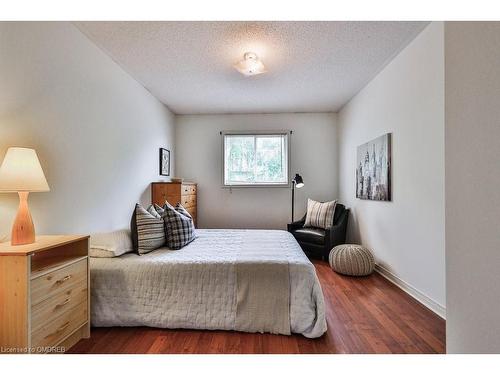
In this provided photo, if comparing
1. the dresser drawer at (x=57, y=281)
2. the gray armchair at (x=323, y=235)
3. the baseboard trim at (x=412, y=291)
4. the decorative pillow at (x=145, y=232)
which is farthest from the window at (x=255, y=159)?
the dresser drawer at (x=57, y=281)

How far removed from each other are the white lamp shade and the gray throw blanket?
141cm

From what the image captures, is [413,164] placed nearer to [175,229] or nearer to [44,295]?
[175,229]

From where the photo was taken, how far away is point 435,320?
1935mm

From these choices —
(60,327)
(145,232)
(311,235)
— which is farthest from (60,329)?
(311,235)

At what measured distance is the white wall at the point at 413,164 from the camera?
2002 mm

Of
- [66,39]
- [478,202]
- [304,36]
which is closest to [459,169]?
[478,202]

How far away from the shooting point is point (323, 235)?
11.7 ft

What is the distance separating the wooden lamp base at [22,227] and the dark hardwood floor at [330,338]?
2.61ft

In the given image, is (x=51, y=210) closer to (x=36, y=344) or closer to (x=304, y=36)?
(x=36, y=344)

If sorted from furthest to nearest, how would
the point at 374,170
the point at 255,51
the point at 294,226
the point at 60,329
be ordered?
the point at 294,226
the point at 374,170
the point at 255,51
the point at 60,329

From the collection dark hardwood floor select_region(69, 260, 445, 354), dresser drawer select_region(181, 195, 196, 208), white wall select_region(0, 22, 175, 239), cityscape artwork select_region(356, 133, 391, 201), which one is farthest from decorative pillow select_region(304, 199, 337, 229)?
white wall select_region(0, 22, 175, 239)

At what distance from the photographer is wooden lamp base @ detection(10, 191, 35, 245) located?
1.38 metres

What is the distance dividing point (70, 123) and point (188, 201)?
7.14ft

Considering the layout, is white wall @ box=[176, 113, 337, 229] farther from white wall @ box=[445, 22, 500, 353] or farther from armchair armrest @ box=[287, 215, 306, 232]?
white wall @ box=[445, 22, 500, 353]
